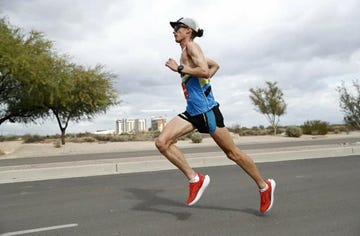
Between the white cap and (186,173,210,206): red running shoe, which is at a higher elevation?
the white cap

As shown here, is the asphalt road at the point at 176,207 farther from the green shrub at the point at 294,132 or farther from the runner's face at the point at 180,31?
the green shrub at the point at 294,132

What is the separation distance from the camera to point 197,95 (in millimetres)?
4648

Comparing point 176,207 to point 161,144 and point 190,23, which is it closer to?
point 161,144

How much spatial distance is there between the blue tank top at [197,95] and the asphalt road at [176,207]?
122 centimetres

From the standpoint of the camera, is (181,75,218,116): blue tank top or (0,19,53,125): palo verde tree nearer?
(181,75,218,116): blue tank top

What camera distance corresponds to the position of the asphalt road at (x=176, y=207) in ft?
14.8

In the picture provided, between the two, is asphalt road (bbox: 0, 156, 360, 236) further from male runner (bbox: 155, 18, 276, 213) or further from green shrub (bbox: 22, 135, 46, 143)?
green shrub (bbox: 22, 135, 46, 143)

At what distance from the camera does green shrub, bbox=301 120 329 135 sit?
38.8m

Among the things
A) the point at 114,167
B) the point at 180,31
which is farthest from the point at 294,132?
the point at 180,31

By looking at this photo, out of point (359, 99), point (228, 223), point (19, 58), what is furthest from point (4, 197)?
point (359, 99)

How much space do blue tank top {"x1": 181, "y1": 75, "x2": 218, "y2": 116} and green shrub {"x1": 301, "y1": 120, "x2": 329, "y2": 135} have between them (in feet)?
119

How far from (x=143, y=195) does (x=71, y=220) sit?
193 cm

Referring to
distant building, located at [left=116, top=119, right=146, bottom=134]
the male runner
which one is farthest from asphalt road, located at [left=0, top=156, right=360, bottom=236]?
distant building, located at [left=116, top=119, right=146, bottom=134]

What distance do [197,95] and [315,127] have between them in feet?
121
